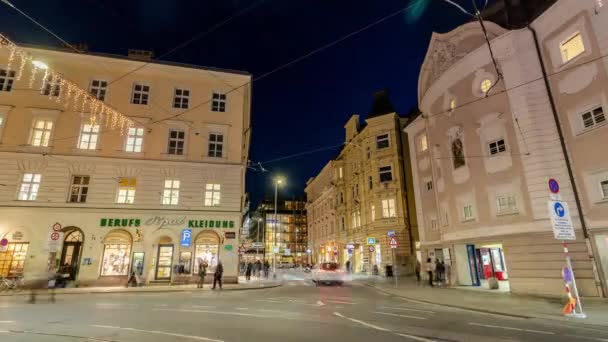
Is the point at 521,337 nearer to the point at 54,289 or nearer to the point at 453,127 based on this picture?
the point at 453,127

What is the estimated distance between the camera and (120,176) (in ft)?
77.8

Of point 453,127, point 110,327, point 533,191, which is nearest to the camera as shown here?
point 110,327

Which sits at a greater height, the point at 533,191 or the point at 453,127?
the point at 453,127

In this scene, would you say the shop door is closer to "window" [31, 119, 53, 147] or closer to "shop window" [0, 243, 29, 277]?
"shop window" [0, 243, 29, 277]

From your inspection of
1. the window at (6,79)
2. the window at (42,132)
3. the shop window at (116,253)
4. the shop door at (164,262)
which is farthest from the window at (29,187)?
the shop door at (164,262)

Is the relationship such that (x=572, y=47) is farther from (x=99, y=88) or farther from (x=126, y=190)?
(x=99, y=88)

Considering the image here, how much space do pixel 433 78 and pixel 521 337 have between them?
19.5m

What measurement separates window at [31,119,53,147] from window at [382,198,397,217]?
3048cm

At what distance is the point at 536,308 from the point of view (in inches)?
464

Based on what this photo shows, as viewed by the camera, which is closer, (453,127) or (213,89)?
(453,127)

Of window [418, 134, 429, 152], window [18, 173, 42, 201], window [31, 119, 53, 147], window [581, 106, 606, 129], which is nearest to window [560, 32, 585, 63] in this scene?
window [581, 106, 606, 129]

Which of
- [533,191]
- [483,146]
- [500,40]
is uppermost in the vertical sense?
[500,40]

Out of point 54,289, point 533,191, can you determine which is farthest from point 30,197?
point 533,191

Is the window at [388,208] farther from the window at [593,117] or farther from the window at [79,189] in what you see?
the window at [79,189]
